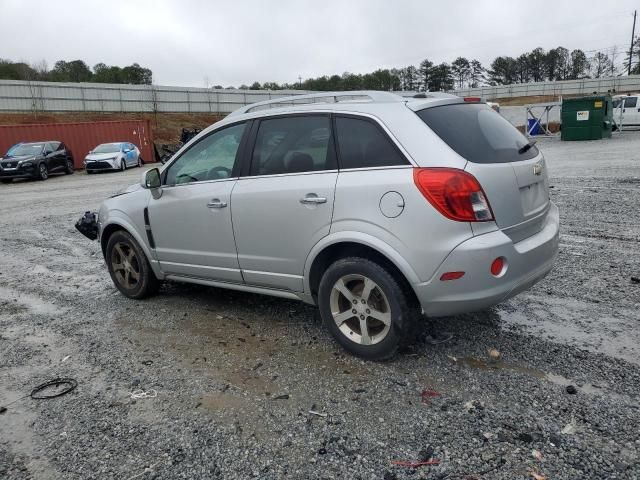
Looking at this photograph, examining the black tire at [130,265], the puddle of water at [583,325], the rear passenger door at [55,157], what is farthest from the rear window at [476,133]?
the rear passenger door at [55,157]

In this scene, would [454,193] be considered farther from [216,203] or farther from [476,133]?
[216,203]

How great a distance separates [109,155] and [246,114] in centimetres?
2123

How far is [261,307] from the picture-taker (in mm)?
4953

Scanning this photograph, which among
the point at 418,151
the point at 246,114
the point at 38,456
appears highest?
the point at 246,114

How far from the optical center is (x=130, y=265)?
5344 millimetres

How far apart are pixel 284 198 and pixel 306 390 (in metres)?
1.37

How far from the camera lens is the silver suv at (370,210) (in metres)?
3.22

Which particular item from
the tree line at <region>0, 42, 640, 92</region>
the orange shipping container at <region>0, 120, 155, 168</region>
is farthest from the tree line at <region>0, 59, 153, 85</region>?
the orange shipping container at <region>0, 120, 155, 168</region>

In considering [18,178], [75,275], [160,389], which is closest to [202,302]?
[160,389]

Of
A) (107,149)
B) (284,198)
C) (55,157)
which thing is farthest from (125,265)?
(107,149)

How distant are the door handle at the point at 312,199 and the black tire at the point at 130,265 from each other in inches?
87.8

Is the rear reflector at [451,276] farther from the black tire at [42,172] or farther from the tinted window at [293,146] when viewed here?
the black tire at [42,172]

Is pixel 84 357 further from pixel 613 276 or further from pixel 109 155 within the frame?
pixel 109 155

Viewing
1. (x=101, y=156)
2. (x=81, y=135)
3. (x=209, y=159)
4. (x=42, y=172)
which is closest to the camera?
(x=209, y=159)
